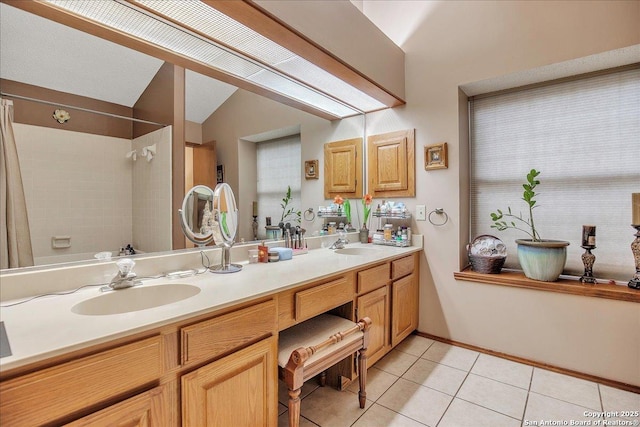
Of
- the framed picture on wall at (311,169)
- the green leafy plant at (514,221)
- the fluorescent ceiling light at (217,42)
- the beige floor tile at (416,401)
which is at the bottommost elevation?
the beige floor tile at (416,401)

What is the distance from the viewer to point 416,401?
1.75m

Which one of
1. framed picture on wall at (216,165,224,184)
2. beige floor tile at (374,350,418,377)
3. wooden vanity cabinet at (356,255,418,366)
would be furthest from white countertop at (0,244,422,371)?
beige floor tile at (374,350,418,377)

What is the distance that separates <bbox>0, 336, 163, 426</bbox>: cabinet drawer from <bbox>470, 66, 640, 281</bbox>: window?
8.42 feet

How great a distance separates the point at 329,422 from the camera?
158 centimetres

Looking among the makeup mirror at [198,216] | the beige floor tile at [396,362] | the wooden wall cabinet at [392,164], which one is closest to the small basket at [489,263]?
the wooden wall cabinet at [392,164]

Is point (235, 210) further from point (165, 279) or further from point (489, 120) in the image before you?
point (489, 120)

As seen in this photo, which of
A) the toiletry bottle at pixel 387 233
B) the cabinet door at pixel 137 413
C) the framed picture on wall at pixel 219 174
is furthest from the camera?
the toiletry bottle at pixel 387 233

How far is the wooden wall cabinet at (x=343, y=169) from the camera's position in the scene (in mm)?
2793

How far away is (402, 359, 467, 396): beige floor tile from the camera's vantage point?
1.90 m

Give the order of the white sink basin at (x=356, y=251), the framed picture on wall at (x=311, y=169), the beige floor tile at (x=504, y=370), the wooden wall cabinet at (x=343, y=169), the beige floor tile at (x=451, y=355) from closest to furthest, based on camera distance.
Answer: the beige floor tile at (x=504, y=370), the beige floor tile at (x=451, y=355), the white sink basin at (x=356, y=251), the framed picture on wall at (x=311, y=169), the wooden wall cabinet at (x=343, y=169)

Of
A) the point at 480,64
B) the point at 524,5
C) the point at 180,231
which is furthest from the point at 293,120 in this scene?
the point at 524,5

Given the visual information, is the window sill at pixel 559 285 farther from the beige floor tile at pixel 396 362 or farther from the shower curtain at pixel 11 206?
the shower curtain at pixel 11 206

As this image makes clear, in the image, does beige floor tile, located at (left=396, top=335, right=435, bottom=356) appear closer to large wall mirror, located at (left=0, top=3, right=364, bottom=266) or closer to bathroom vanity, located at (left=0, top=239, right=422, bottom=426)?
bathroom vanity, located at (left=0, top=239, right=422, bottom=426)

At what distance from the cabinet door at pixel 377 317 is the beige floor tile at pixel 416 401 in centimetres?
22
